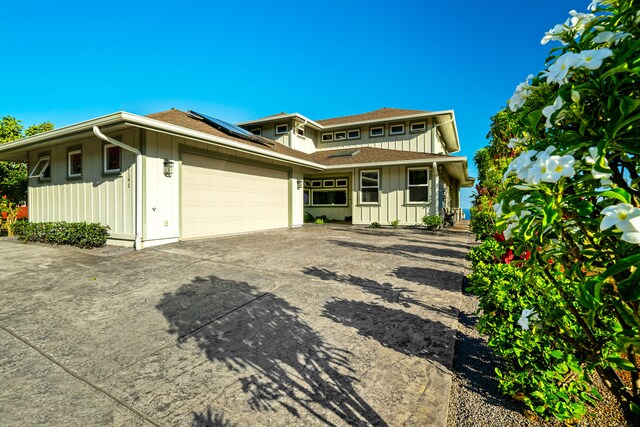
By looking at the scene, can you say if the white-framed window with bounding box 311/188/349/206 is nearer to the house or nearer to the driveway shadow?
the house

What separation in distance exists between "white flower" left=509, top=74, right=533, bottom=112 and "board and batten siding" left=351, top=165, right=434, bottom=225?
12.1 m

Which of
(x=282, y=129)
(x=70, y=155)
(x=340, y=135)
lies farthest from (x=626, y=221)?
(x=340, y=135)

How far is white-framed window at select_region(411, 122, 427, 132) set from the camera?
15141 mm

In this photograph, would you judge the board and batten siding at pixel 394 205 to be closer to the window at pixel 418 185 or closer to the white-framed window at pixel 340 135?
the window at pixel 418 185

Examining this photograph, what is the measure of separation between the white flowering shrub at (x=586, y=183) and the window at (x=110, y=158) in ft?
29.9

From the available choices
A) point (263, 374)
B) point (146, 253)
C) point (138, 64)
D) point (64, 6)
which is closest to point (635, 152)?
point (263, 374)

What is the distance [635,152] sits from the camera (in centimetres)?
80

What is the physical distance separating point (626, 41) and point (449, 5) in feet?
39.1

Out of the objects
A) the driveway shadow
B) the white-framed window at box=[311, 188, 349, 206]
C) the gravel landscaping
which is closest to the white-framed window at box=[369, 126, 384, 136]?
the white-framed window at box=[311, 188, 349, 206]

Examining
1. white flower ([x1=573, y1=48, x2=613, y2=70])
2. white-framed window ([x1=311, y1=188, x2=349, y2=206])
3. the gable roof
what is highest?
the gable roof

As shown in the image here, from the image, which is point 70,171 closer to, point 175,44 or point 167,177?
point 167,177

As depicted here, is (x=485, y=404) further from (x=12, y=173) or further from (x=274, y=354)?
(x=12, y=173)

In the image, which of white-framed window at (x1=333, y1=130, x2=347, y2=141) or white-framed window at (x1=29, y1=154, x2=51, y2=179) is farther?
white-framed window at (x1=333, y1=130, x2=347, y2=141)

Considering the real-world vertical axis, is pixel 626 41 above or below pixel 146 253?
above
